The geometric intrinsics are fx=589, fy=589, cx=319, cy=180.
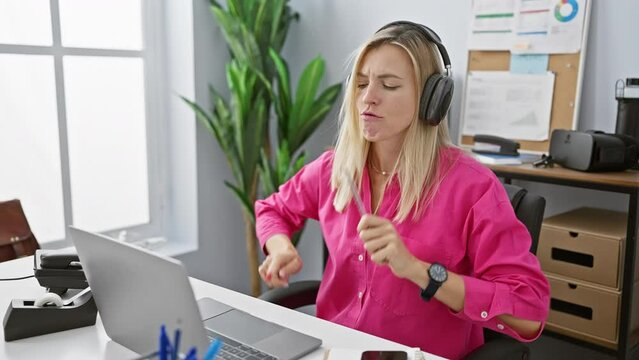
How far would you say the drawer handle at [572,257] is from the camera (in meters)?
1.94

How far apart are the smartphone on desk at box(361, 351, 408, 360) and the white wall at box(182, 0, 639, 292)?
1.52 m

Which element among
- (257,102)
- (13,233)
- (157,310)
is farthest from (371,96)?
(257,102)

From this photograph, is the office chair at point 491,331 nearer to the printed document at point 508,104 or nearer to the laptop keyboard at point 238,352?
the laptop keyboard at point 238,352

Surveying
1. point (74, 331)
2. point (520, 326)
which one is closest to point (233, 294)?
point (74, 331)

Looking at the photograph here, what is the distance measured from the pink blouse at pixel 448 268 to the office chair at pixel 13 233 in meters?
0.93

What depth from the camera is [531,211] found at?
142 centimetres

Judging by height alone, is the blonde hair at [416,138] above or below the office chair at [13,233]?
above

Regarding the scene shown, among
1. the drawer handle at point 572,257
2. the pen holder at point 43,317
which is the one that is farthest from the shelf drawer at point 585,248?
the pen holder at point 43,317

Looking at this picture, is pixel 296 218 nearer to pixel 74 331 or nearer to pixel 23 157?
pixel 74 331

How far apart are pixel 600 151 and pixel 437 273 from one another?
1.02 m

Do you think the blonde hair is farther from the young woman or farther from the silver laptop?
the silver laptop

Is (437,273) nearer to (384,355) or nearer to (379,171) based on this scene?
(384,355)

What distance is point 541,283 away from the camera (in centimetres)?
126

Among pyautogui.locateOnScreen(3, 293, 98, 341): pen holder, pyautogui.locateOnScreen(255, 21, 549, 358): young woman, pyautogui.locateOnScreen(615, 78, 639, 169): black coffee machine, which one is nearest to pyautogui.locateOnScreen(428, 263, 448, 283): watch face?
pyautogui.locateOnScreen(255, 21, 549, 358): young woman
